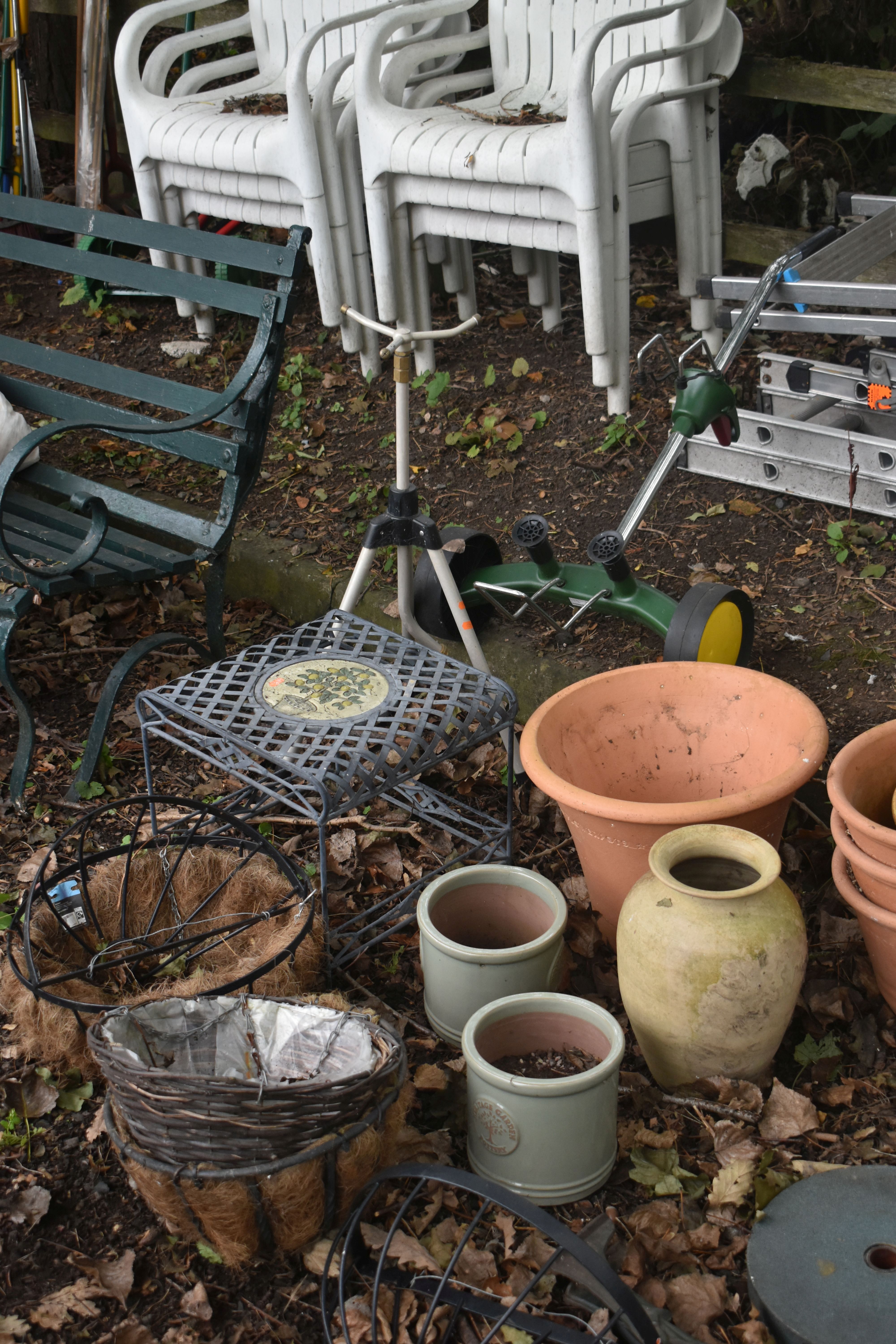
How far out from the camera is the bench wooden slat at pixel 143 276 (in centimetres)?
313

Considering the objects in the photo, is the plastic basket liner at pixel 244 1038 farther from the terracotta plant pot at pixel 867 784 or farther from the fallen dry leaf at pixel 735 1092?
the terracotta plant pot at pixel 867 784

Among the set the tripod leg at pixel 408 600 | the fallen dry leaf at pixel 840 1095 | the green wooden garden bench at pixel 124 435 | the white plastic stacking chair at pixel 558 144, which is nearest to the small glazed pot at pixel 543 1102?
the fallen dry leaf at pixel 840 1095

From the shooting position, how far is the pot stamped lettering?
6.31ft

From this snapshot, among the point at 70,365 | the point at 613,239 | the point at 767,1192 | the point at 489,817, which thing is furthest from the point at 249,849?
the point at 613,239

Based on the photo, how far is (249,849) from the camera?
2.52m

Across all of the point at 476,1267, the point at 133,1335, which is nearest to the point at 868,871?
the point at 476,1267

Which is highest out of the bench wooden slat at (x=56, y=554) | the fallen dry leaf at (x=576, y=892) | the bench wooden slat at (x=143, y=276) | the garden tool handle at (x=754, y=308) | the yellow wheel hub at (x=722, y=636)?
the bench wooden slat at (x=143, y=276)

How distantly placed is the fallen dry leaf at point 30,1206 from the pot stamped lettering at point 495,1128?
72cm

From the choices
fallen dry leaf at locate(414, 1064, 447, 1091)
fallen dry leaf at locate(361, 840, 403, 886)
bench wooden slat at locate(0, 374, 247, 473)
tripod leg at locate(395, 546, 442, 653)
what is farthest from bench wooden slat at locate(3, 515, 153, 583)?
fallen dry leaf at locate(414, 1064, 447, 1091)

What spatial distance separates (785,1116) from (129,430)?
2109 mm

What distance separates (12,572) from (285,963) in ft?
4.22

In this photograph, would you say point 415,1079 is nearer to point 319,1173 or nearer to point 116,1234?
point 319,1173

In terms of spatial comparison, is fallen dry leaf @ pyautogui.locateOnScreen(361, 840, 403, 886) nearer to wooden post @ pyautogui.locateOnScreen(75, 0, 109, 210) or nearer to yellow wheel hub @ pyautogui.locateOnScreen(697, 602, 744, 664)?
yellow wheel hub @ pyautogui.locateOnScreen(697, 602, 744, 664)

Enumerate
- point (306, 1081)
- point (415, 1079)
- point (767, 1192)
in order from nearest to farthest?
point (306, 1081), point (767, 1192), point (415, 1079)
